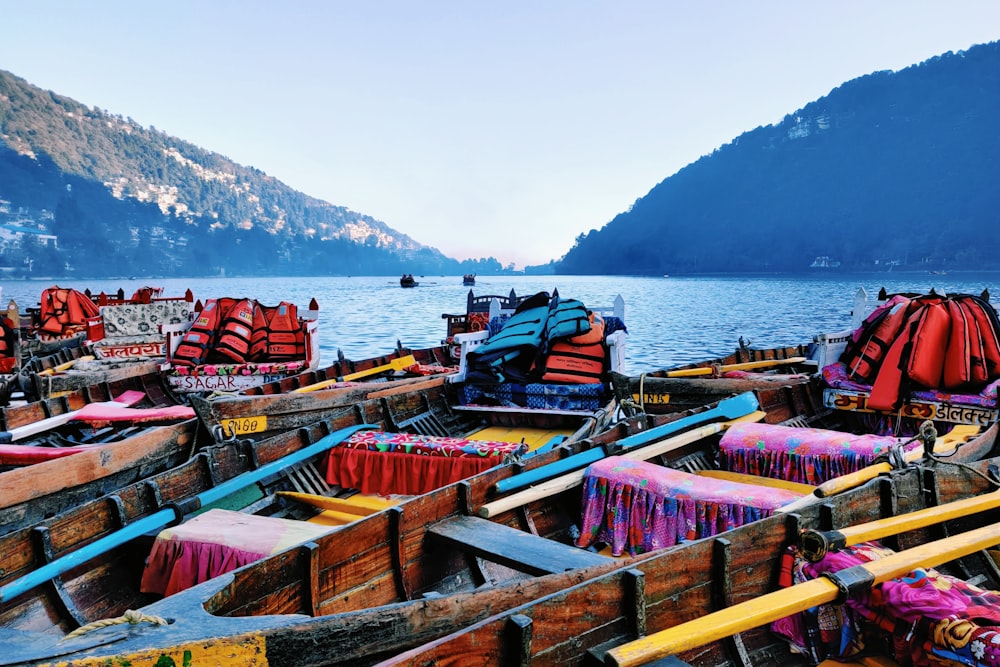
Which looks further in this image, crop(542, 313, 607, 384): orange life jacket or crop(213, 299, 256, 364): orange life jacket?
crop(213, 299, 256, 364): orange life jacket

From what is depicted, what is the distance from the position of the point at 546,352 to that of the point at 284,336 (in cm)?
583

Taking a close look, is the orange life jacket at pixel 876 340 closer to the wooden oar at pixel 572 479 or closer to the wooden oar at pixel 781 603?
the wooden oar at pixel 572 479

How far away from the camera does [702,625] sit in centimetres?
248

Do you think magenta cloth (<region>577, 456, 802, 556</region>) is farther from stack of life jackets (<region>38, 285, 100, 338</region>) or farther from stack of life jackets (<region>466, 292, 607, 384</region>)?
stack of life jackets (<region>38, 285, 100, 338</region>)

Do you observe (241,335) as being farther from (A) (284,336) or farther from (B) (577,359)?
(B) (577,359)

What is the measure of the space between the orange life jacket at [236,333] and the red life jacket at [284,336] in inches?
15.1

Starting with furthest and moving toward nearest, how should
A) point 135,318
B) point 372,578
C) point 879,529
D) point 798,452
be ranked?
point 135,318
point 798,452
point 372,578
point 879,529

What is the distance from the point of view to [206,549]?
3566 millimetres

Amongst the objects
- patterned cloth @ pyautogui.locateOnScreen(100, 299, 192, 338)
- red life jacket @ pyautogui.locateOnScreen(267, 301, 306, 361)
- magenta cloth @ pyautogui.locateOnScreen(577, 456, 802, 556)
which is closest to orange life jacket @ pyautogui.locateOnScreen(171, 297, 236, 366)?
red life jacket @ pyautogui.locateOnScreen(267, 301, 306, 361)

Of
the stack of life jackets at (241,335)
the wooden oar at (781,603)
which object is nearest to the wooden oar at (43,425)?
the stack of life jackets at (241,335)

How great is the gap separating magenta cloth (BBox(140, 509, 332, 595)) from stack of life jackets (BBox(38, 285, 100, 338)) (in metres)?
19.0

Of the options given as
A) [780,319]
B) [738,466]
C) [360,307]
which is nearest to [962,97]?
[780,319]

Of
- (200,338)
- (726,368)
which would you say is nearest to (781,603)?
(726,368)

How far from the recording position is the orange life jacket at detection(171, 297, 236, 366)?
35.6 ft
